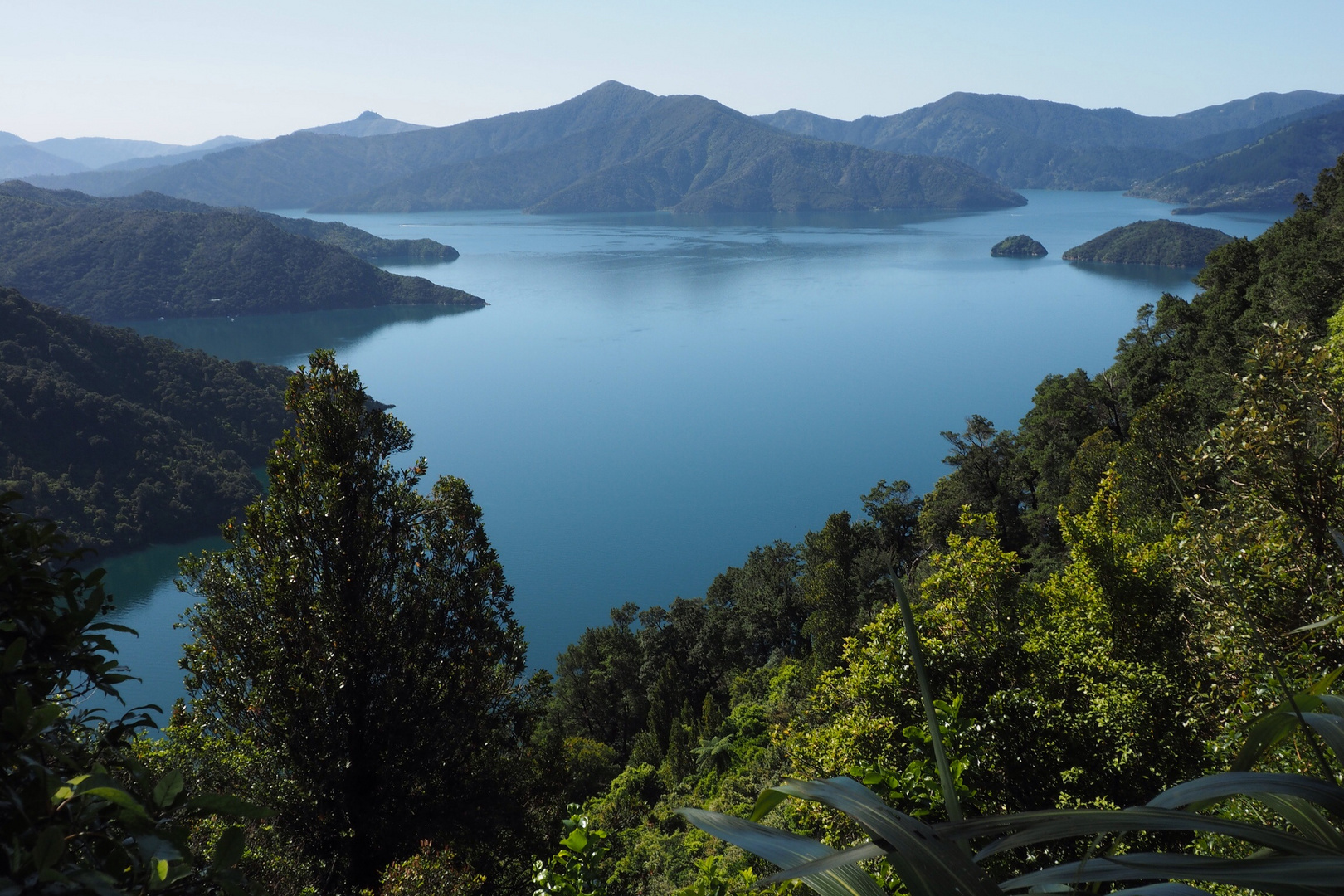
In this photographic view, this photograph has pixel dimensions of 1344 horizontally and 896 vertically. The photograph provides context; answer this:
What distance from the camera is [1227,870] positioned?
64 centimetres

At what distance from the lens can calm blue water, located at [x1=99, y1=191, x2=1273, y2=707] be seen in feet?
143

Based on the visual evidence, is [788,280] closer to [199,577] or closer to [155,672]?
[155,672]

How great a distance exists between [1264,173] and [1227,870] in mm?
222572

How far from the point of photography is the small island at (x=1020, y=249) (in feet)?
Answer: 385

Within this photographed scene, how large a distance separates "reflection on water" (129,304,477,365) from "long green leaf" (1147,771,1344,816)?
90.6m

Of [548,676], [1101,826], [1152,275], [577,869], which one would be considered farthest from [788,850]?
[1152,275]

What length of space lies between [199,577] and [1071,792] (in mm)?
6746

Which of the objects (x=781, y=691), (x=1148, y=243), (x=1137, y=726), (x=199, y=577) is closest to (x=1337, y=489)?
(x=1137, y=726)

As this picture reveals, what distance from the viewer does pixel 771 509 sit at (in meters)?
46.2

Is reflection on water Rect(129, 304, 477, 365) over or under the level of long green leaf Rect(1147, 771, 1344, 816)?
under

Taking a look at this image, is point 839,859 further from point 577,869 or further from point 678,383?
point 678,383

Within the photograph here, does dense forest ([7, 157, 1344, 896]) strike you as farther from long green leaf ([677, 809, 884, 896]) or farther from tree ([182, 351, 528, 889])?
long green leaf ([677, 809, 884, 896])

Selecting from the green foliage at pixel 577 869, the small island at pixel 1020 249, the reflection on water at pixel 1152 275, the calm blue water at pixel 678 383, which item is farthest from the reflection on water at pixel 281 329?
the green foliage at pixel 577 869

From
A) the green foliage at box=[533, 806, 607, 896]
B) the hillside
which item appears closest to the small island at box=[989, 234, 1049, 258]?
the hillside
